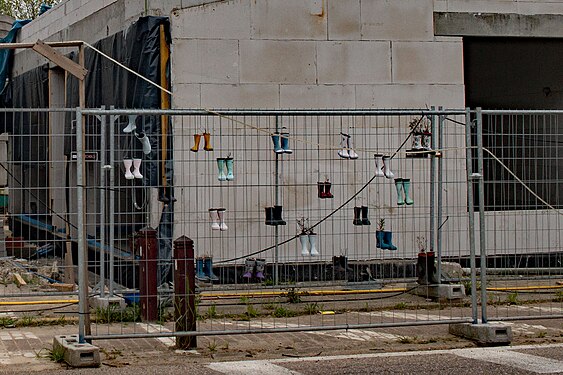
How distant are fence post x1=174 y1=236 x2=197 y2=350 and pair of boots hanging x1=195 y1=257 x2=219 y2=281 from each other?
152 centimetres

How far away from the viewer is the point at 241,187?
13.4 meters

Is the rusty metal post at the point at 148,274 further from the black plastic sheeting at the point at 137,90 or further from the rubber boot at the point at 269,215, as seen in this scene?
the rubber boot at the point at 269,215

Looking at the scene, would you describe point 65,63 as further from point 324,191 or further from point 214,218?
point 324,191

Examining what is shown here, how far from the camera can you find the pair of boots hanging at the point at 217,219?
1059 cm

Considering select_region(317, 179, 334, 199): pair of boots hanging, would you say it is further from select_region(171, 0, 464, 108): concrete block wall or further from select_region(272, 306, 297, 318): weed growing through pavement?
Result: select_region(171, 0, 464, 108): concrete block wall

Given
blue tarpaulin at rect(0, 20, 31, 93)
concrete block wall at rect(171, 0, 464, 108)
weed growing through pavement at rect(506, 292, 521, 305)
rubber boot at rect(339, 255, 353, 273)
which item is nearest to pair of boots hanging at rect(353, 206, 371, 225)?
rubber boot at rect(339, 255, 353, 273)

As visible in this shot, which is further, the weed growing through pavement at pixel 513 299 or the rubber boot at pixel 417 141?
Answer: the weed growing through pavement at pixel 513 299

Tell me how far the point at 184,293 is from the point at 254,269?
2782mm

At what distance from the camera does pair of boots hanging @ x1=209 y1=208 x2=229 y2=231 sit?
10.6 metres

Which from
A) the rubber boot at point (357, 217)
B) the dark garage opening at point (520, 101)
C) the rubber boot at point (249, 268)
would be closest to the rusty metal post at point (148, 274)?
the rubber boot at point (249, 268)

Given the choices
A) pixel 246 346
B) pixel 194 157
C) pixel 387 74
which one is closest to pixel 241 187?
pixel 194 157

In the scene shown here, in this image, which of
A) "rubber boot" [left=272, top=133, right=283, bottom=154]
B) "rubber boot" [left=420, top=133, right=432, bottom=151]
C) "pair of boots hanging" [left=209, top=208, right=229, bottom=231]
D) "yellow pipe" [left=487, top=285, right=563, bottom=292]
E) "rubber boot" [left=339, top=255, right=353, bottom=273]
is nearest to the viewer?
"pair of boots hanging" [left=209, top=208, right=229, bottom=231]

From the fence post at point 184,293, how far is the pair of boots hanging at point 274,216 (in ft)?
6.90

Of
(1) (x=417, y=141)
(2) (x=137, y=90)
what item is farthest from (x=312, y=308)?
(2) (x=137, y=90)
